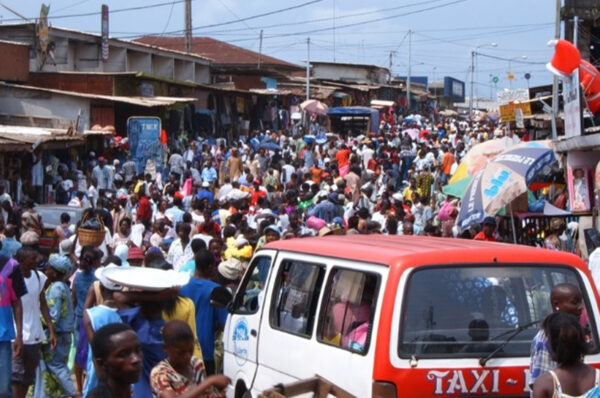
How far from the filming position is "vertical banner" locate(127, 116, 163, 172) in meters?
27.8

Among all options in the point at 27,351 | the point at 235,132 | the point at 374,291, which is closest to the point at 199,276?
the point at 27,351

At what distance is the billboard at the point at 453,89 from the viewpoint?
100562mm

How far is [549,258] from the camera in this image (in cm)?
611

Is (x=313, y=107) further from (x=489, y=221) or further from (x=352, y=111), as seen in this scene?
(x=489, y=221)

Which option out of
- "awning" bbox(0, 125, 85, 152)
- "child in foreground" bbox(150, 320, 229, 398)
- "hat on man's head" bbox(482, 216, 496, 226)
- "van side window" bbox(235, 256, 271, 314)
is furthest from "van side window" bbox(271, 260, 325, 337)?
"awning" bbox(0, 125, 85, 152)

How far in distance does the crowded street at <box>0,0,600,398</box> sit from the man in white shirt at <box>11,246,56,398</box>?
0.06 feet

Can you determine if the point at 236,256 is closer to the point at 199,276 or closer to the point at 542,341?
the point at 199,276

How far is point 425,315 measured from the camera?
581 cm

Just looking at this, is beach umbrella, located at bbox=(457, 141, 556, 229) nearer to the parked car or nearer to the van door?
the van door

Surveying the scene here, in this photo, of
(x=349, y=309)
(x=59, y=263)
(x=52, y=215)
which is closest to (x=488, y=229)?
(x=59, y=263)

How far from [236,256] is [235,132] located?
28.0 m

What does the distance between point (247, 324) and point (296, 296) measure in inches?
29.6

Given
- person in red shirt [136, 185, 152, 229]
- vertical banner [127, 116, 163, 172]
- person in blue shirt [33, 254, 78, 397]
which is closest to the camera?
person in blue shirt [33, 254, 78, 397]

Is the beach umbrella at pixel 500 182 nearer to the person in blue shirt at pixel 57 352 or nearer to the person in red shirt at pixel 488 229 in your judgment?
the person in red shirt at pixel 488 229
